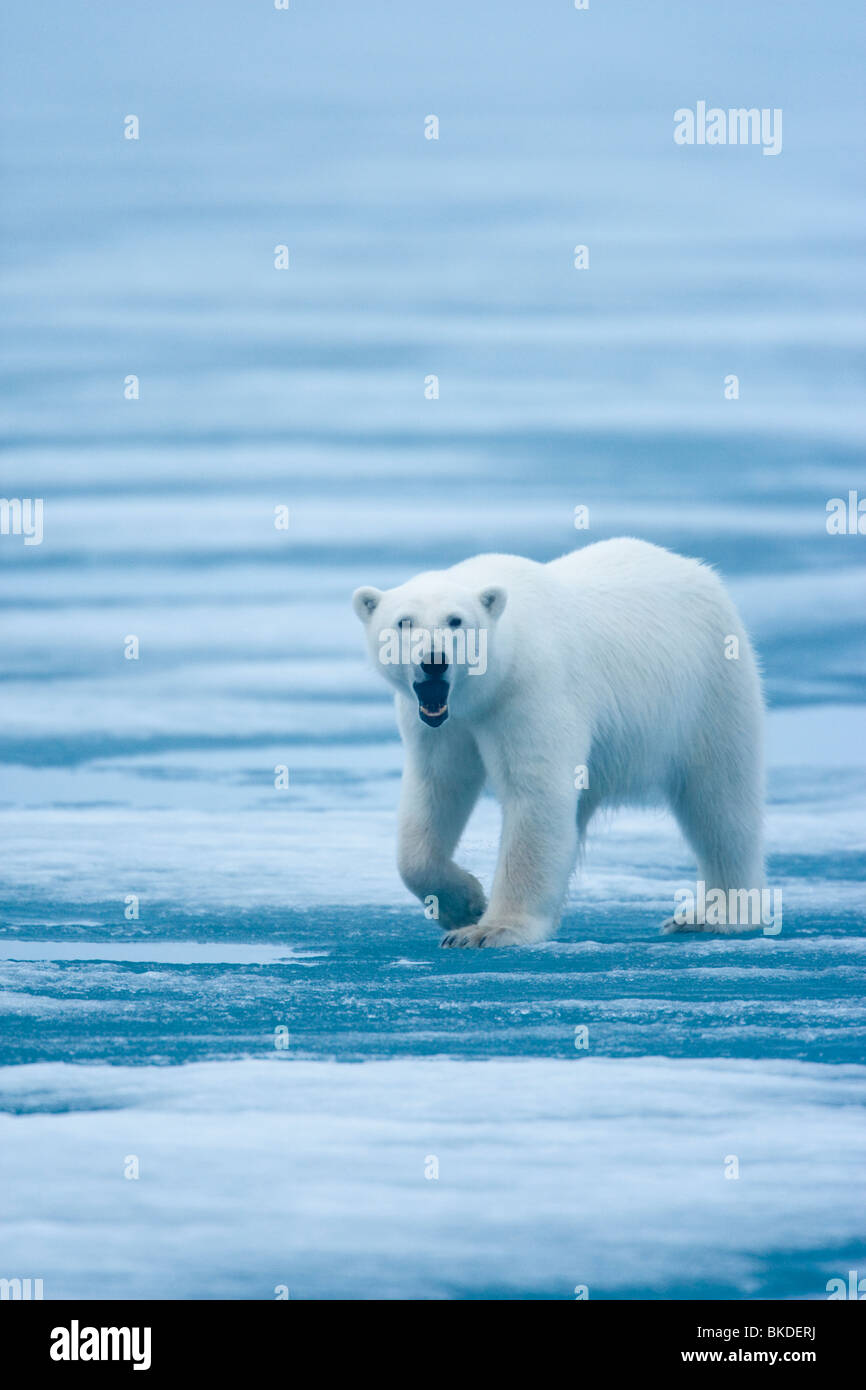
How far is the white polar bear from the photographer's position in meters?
5.21

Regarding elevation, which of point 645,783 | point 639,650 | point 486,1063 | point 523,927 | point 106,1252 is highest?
point 639,650

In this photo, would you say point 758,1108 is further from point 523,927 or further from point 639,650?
point 639,650

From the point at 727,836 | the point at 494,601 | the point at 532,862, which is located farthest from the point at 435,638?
the point at 727,836

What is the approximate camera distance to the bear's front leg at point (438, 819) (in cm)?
562

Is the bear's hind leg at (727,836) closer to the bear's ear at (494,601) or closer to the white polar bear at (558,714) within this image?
the white polar bear at (558,714)

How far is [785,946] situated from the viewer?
545cm

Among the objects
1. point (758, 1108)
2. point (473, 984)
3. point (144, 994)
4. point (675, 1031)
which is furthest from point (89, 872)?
point (758, 1108)

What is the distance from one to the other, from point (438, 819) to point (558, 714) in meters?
0.58

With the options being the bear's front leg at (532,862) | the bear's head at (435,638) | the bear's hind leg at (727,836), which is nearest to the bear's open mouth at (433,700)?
the bear's head at (435,638)

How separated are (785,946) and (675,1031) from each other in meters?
1.30

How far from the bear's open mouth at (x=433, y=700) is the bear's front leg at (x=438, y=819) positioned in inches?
20.6

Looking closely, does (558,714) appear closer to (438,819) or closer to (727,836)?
(438,819)

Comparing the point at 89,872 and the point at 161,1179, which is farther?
the point at 89,872

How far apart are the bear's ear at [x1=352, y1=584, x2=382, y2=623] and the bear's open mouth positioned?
336 mm
